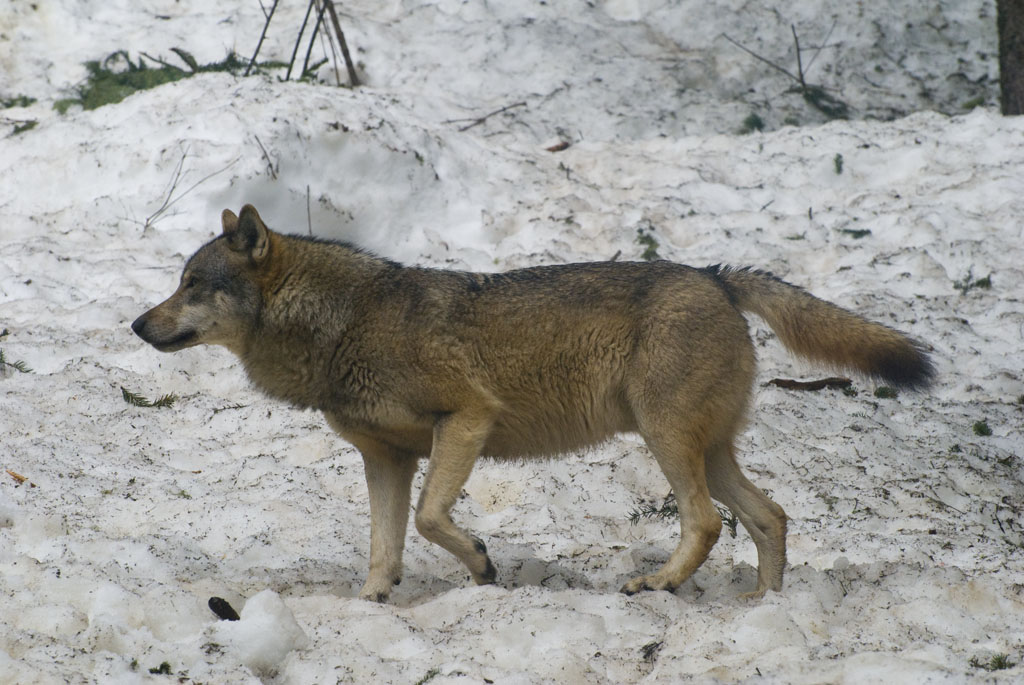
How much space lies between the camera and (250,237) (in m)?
5.87

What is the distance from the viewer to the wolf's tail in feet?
18.1

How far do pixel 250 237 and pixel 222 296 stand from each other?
1.18 ft

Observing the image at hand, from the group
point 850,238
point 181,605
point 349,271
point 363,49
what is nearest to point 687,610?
point 181,605

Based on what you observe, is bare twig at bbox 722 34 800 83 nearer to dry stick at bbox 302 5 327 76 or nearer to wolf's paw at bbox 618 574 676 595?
dry stick at bbox 302 5 327 76

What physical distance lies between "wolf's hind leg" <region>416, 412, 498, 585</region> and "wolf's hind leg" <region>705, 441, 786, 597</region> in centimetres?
132

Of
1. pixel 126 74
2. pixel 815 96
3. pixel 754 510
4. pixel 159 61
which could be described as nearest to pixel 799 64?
pixel 815 96

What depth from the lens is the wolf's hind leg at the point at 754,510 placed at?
17.9 ft

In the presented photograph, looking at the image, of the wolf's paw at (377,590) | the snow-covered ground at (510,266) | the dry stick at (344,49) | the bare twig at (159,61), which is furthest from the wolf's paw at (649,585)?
the bare twig at (159,61)

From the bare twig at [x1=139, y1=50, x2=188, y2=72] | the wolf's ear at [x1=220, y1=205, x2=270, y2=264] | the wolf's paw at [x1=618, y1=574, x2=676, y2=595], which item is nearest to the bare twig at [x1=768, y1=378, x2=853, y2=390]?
the wolf's paw at [x1=618, y1=574, x2=676, y2=595]

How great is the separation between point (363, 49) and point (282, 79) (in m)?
1.34

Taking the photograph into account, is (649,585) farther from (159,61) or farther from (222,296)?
(159,61)

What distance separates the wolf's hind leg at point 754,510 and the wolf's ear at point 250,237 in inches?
106

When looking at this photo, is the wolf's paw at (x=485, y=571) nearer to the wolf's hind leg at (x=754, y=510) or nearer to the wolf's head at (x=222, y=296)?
the wolf's hind leg at (x=754, y=510)

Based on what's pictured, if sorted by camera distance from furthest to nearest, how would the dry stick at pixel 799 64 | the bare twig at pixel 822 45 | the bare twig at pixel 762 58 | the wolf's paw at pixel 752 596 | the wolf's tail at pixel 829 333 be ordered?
the bare twig at pixel 822 45, the bare twig at pixel 762 58, the dry stick at pixel 799 64, the wolf's tail at pixel 829 333, the wolf's paw at pixel 752 596
